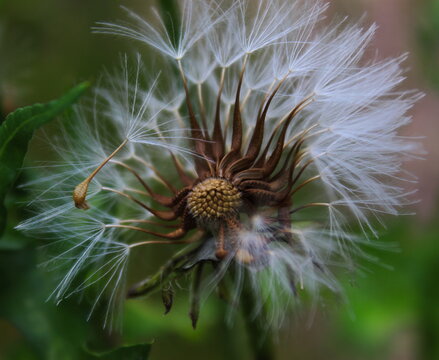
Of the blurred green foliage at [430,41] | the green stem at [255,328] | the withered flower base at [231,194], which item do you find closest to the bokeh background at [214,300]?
the blurred green foliage at [430,41]

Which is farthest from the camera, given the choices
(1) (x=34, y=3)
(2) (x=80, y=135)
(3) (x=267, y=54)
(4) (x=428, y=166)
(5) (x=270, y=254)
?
(4) (x=428, y=166)

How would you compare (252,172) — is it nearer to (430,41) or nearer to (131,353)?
(131,353)

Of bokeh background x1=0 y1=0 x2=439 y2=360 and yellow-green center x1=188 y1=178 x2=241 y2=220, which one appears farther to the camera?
bokeh background x1=0 y1=0 x2=439 y2=360

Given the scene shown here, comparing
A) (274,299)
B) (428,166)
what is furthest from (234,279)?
(428,166)

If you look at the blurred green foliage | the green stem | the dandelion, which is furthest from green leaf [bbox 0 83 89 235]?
the blurred green foliage

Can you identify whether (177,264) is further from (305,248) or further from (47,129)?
(47,129)

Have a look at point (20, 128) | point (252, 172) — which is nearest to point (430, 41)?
point (252, 172)

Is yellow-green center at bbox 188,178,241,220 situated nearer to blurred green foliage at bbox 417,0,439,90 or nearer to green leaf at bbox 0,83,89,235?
green leaf at bbox 0,83,89,235
